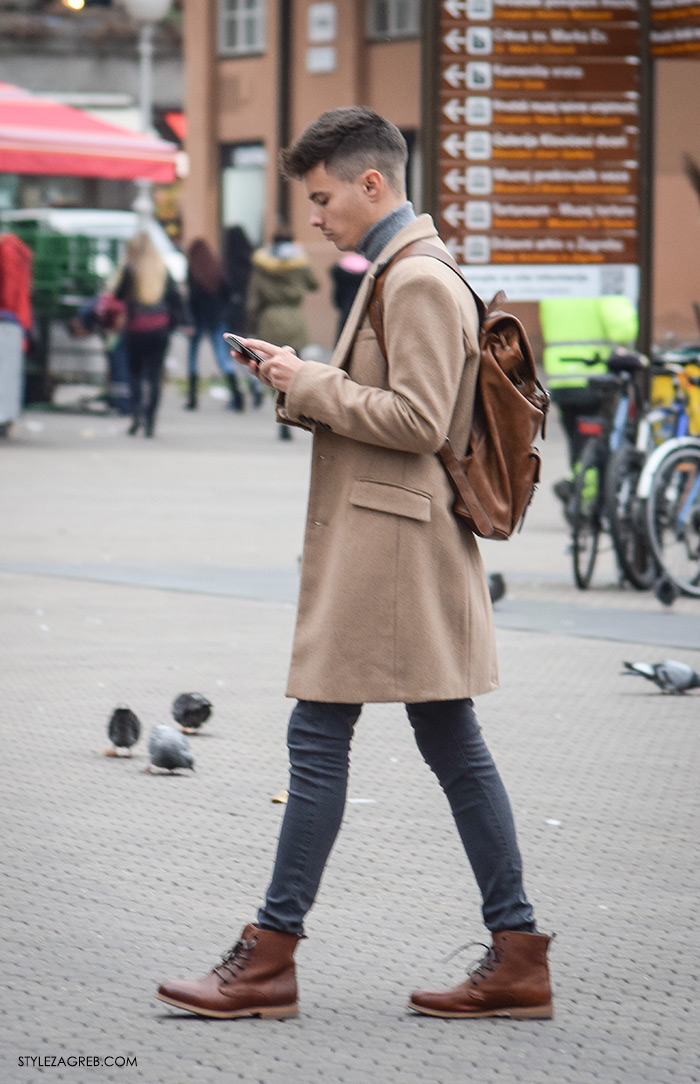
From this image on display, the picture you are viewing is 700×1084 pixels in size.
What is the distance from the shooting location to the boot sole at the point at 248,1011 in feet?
13.2

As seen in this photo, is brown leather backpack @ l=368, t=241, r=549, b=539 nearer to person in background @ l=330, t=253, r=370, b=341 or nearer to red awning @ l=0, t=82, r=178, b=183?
red awning @ l=0, t=82, r=178, b=183

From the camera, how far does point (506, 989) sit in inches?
161

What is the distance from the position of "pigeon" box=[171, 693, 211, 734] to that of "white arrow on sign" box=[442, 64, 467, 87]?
542cm

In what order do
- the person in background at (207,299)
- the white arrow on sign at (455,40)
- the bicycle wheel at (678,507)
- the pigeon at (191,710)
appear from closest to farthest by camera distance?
the pigeon at (191,710)
the bicycle wheel at (678,507)
the white arrow on sign at (455,40)
the person in background at (207,299)

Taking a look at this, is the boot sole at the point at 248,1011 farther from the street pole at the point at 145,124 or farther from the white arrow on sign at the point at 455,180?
the street pole at the point at 145,124

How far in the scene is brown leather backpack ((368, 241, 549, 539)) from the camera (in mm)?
4043

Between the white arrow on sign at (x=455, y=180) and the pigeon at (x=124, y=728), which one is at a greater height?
the white arrow on sign at (x=455, y=180)

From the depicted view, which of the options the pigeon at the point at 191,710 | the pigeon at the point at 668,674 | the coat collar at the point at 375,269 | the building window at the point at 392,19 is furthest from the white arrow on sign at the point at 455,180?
the building window at the point at 392,19

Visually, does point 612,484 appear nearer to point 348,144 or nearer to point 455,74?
point 455,74

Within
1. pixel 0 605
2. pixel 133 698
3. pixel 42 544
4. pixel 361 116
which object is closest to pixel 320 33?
pixel 42 544

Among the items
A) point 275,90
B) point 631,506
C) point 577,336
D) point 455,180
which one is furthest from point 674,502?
point 275,90

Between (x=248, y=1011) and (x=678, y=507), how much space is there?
7.13m

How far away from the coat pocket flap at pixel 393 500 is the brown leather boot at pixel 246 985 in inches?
33.7

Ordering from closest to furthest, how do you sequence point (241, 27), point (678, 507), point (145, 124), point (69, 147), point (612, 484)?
point (612, 484)
point (678, 507)
point (69, 147)
point (145, 124)
point (241, 27)
